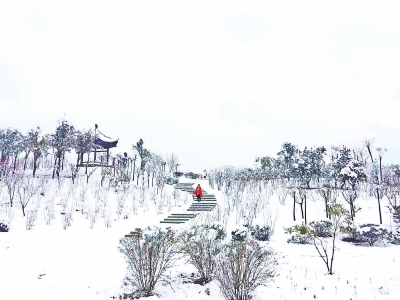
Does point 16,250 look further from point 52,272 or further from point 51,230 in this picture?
point 51,230

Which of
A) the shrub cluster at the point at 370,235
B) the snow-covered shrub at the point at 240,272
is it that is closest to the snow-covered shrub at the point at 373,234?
the shrub cluster at the point at 370,235

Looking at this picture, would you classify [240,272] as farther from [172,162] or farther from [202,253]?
[172,162]

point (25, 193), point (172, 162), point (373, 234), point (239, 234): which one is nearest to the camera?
point (239, 234)

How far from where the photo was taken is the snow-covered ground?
Result: 5524 millimetres

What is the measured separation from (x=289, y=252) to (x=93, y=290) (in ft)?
21.1

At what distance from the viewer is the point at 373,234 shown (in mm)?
10750

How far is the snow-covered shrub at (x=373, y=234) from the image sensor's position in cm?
1074

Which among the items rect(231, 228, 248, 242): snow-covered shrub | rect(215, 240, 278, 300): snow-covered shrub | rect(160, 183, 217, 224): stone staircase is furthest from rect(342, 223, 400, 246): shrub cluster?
rect(160, 183, 217, 224): stone staircase

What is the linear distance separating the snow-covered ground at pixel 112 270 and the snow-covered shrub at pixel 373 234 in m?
0.29

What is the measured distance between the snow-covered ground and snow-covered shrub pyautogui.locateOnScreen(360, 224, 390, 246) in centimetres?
29

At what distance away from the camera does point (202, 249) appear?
236 inches

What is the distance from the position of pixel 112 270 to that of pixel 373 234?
9958 mm

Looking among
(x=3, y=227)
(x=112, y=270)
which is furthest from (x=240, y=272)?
(x=3, y=227)

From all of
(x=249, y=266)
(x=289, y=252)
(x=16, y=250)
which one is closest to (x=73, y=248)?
(x=16, y=250)
